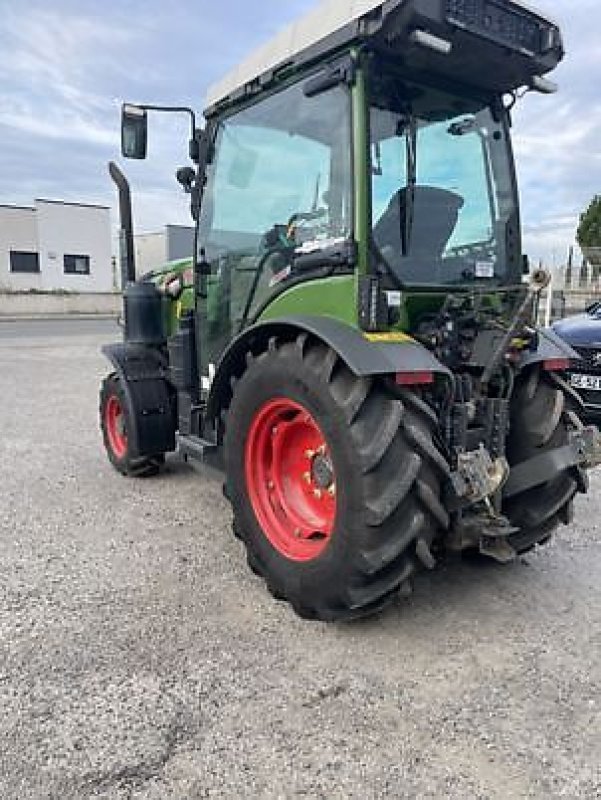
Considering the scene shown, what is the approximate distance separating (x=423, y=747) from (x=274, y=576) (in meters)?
1.04

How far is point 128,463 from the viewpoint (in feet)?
16.0

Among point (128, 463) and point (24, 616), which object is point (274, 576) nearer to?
point (24, 616)

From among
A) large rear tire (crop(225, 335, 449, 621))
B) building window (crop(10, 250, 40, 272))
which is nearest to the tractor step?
Result: large rear tire (crop(225, 335, 449, 621))

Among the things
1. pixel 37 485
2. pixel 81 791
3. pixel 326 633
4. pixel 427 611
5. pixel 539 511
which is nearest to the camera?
pixel 81 791

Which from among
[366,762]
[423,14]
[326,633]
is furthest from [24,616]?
[423,14]

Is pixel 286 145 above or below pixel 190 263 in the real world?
above

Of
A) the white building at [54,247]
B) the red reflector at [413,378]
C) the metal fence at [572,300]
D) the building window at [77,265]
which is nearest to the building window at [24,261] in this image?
the white building at [54,247]

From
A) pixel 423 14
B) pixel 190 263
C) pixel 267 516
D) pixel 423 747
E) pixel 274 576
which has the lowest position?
pixel 423 747

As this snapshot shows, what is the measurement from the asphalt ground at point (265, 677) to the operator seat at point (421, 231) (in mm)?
1526

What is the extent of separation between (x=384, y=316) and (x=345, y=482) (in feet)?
2.34

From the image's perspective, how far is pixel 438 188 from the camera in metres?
3.14

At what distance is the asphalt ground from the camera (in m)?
1.98

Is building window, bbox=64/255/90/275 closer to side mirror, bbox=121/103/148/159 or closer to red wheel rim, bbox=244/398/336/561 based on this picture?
side mirror, bbox=121/103/148/159

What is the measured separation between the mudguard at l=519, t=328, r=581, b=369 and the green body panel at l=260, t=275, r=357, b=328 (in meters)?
0.95
